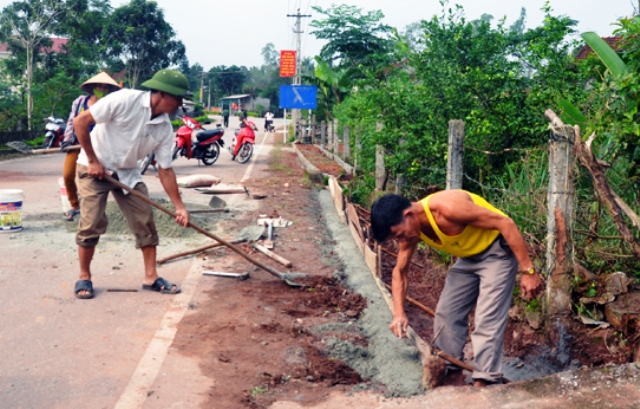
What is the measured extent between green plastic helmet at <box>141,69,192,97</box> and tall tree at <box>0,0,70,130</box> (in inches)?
882

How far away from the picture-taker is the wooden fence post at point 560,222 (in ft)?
16.5

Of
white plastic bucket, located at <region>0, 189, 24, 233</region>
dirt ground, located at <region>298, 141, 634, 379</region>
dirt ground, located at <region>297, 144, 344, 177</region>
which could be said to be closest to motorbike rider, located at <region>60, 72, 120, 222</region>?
white plastic bucket, located at <region>0, 189, 24, 233</region>

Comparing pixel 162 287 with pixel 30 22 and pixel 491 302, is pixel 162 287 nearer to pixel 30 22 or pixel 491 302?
pixel 491 302

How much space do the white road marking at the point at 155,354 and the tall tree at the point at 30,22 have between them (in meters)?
22.7

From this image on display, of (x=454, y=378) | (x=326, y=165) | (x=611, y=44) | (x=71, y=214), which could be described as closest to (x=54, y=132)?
(x=71, y=214)

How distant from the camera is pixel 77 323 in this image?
5.13 metres

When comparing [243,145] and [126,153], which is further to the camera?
[243,145]

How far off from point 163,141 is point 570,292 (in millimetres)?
3577

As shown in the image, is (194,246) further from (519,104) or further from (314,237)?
(519,104)

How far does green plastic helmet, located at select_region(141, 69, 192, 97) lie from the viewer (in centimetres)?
567

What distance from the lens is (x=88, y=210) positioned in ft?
19.0

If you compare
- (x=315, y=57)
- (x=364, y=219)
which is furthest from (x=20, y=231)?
(x=315, y=57)

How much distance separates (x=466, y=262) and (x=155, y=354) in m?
2.14

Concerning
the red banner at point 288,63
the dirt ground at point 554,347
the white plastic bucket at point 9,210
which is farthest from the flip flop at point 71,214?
the red banner at point 288,63
